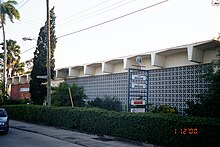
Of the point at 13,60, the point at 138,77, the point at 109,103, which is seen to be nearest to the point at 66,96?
the point at 109,103

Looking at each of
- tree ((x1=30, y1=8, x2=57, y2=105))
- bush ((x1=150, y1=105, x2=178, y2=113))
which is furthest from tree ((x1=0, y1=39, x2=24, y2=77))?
bush ((x1=150, y1=105, x2=178, y2=113))

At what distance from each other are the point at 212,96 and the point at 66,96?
13953 millimetres

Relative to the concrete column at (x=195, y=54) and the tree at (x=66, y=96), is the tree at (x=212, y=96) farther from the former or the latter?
the tree at (x=66, y=96)

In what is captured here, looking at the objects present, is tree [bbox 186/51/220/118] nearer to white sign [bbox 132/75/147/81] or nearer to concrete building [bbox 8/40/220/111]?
concrete building [bbox 8/40/220/111]

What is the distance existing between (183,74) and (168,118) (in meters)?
7.66

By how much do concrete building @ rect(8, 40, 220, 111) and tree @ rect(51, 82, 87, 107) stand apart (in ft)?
8.32

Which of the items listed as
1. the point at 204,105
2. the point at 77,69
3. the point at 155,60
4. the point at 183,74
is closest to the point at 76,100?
the point at 77,69

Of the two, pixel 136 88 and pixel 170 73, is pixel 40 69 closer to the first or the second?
pixel 170 73

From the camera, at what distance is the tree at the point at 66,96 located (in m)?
24.0

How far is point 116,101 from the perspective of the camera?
2384 cm

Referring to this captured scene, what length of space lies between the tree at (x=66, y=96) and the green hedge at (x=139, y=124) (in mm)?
3736

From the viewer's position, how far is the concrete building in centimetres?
1700

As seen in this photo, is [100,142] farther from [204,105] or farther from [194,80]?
[194,80]
